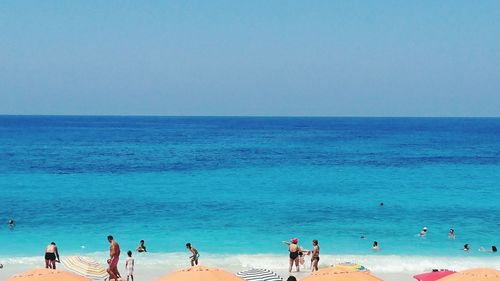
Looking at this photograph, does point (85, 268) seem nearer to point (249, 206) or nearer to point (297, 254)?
point (297, 254)

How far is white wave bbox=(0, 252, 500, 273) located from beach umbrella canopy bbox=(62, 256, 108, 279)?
15.7 ft

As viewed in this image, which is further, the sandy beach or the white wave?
the white wave

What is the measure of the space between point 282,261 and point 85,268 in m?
8.33

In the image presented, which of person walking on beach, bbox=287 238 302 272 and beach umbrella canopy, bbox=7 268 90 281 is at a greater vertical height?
beach umbrella canopy, bbox=7 268 90 281

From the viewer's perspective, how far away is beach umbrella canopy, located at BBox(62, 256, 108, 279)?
1570 centimetres

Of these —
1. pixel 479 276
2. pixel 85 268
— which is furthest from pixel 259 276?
pixel 479 276

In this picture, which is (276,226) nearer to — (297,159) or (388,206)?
(388,206)

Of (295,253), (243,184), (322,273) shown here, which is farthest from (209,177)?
(322,273)

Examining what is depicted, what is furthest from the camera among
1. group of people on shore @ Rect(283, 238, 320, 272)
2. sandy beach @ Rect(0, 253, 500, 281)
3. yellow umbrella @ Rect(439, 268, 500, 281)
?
sandy beach @ Rect(0, 253, 500, 281)

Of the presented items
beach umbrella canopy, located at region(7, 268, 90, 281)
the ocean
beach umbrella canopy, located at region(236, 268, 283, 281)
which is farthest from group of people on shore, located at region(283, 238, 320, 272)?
beach umbrella canopy, located at region(7, 268, 90, 281)

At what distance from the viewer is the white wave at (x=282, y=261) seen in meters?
21.0

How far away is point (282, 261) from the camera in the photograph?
21.8 metres

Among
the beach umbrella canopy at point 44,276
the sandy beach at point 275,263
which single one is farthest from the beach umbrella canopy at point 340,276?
the sandy beach at point 275,263

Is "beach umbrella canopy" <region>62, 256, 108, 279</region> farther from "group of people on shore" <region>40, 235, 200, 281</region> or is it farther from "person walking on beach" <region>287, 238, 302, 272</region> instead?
"person walking on beach" <region>287, 238, 302, 272</region>
